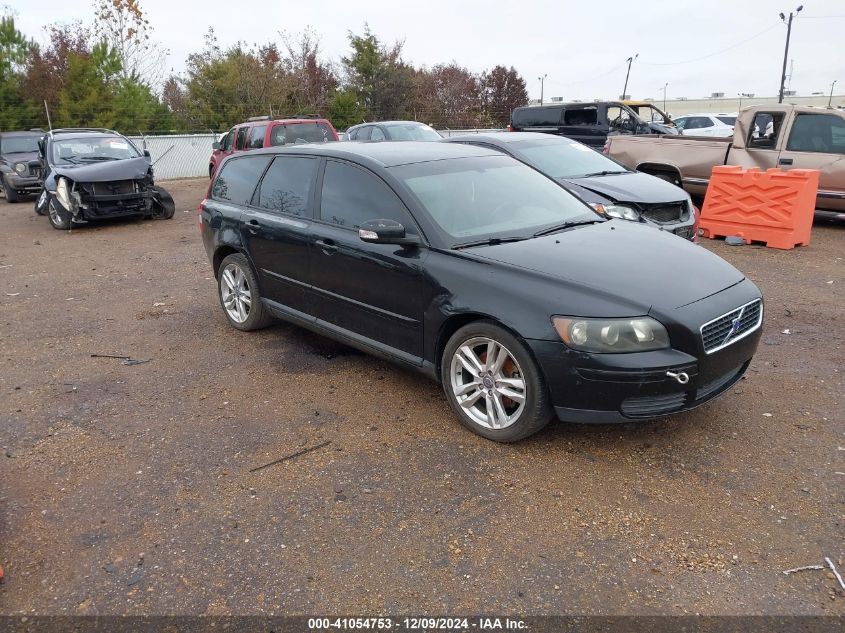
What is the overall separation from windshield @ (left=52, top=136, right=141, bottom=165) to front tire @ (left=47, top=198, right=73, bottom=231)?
826 mm

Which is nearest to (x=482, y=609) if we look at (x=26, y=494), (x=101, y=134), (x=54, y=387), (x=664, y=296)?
(x=664, y=296)

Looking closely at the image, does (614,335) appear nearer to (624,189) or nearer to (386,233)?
(386,233)

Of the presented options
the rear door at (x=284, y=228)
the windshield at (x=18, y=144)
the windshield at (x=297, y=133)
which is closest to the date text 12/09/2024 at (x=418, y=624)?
the rear door at (x=284, y=228)

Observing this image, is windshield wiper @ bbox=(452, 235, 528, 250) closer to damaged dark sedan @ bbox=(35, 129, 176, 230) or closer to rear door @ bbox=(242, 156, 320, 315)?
rear door @ bbox=(242, 156, 320, 315)

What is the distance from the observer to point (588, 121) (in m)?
16.3

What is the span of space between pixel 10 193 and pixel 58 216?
5767 millimetres

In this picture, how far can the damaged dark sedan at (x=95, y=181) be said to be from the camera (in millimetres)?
12055

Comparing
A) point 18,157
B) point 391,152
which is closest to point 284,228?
point 391,152

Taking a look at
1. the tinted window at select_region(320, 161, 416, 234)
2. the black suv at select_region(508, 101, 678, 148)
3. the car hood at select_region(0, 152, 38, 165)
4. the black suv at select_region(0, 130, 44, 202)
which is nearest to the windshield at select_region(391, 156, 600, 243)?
the tinted window at select_region(320, 161, 416, 234)

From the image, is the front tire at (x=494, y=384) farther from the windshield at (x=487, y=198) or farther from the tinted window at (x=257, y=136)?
the tinted window at (x=257, y=136)

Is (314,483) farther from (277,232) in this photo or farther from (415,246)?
(277,232)

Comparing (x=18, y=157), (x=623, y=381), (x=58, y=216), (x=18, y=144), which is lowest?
(x=58, y=216)

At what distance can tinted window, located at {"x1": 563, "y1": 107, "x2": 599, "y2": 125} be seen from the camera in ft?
53.5

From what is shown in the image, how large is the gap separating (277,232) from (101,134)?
1036 cm
